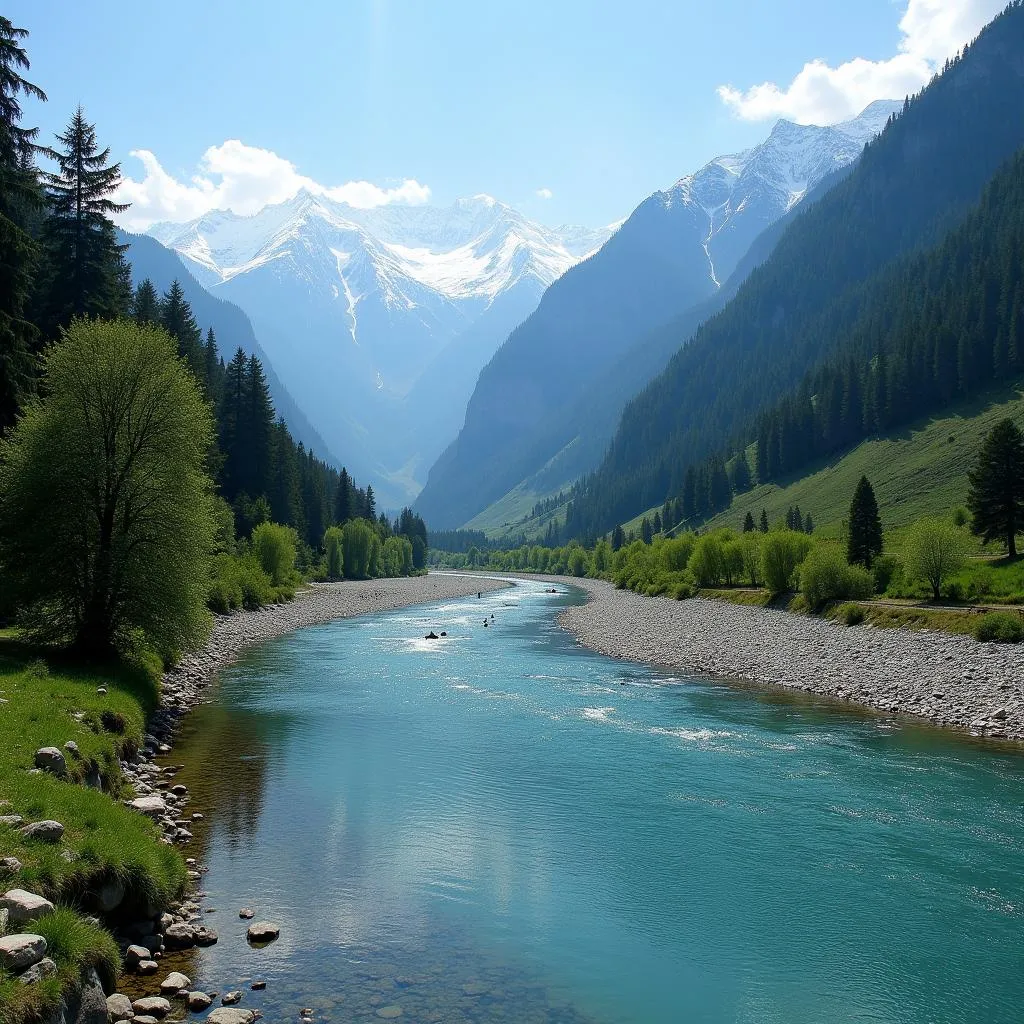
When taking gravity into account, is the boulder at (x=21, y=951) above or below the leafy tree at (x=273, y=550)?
below

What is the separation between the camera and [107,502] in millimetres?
32219

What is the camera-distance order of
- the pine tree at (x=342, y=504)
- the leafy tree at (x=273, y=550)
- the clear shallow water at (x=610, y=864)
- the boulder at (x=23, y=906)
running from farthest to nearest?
the pine tree at (x=342, y=504)
the leafy tree at (x=273, y=550)
the clear shallow water at (x=610, y=864)
the boulder at (x=23, y=906)

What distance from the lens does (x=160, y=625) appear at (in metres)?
32.1

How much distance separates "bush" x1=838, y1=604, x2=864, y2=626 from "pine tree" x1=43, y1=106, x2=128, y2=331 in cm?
6007

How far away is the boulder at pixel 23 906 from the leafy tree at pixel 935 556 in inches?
2441

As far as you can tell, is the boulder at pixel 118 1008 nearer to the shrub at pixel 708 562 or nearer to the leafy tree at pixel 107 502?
the leafy tree at pixel 107 502

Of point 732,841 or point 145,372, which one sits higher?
point 145,372

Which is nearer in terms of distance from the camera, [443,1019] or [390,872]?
[443,1019]

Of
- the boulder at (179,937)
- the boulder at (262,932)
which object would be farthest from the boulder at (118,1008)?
the boulder at (262,932)

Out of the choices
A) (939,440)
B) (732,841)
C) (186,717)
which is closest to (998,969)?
(732,841)

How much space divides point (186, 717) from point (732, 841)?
2356 centimetres

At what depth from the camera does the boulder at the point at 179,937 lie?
47.5 ft

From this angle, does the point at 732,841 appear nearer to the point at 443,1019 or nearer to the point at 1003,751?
the point at 443,1019

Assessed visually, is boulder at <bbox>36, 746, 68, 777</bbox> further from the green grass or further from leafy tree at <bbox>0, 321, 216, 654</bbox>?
leafy tree at <bbox>0, 321, 216, 654</bbox>
